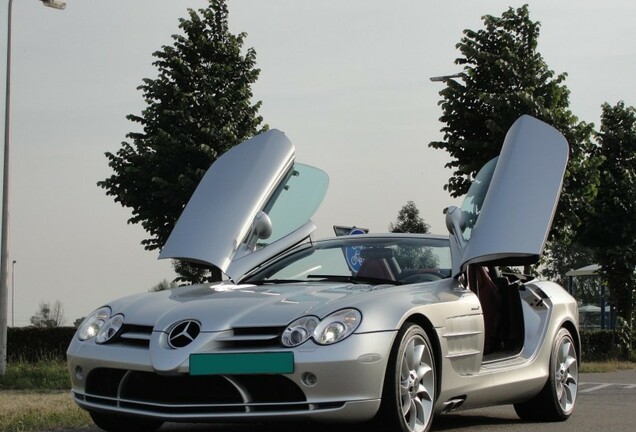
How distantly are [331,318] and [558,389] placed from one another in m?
3.28

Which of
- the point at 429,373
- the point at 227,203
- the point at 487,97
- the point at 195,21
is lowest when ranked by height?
the point at 429,373

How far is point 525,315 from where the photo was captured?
29.2 feet

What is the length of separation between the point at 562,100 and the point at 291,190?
1615 cm

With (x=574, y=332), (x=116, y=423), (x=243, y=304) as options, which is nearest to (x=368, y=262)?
(x=243, y=304)

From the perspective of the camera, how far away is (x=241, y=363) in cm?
639

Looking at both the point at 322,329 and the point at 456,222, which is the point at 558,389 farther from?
the point at 322,329

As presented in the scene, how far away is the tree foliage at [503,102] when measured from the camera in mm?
23250

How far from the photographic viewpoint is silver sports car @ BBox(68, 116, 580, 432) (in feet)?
21.2

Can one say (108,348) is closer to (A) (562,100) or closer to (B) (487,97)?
(B) (487,97)

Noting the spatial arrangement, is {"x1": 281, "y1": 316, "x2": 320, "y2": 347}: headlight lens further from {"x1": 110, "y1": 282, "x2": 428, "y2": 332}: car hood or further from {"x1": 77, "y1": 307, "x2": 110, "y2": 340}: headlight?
{"x1": 77, "y1": 307, "x2": 110, "y2": 340}: headlight

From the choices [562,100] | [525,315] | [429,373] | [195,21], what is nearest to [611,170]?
[562,100]

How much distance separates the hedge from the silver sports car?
2109 centimetres

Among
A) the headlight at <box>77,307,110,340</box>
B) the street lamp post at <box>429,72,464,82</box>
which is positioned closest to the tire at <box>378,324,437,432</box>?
the headlight at <box>77,307,110,340</box>

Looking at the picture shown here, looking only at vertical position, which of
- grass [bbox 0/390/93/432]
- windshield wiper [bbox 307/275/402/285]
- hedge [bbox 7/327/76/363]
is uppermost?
windshield wiper [bbox 307/275/402/285]
